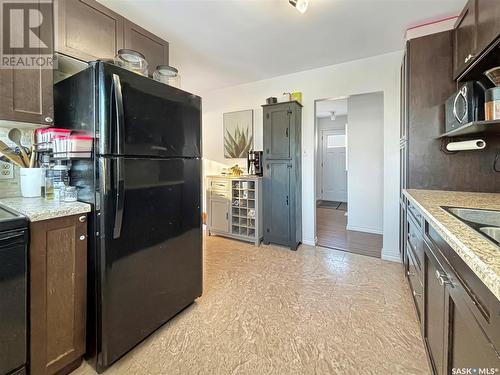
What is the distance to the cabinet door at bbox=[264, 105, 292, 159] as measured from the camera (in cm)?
327

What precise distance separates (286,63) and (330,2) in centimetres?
118

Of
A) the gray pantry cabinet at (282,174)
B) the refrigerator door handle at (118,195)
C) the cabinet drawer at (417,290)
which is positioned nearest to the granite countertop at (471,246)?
the cabinet drawer at (417,290)

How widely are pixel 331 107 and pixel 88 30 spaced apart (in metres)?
4.95

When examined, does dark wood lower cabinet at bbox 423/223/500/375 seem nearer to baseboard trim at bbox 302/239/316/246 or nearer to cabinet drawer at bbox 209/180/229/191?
baseboard trim at bbox 302/239/316/246

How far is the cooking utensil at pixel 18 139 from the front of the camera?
5.25 ft

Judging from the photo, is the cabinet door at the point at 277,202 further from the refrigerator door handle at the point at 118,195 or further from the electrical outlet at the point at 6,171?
the electrical outlet at the point at 6,171

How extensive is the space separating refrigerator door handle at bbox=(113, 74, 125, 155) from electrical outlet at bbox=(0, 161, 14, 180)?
96 cm

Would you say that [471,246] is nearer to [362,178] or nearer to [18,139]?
[18,139]

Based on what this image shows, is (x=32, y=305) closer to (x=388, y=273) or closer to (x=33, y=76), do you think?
(x=33, y=76)

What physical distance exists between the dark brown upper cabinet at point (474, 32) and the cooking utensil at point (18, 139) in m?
2.89

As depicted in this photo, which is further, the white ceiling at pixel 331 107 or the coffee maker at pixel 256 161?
the white ceiling at pixel 331 107

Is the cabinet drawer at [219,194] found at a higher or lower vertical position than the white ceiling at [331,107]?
lower

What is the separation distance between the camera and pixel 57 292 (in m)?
1.21

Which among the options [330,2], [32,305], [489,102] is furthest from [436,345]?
[330,2]
